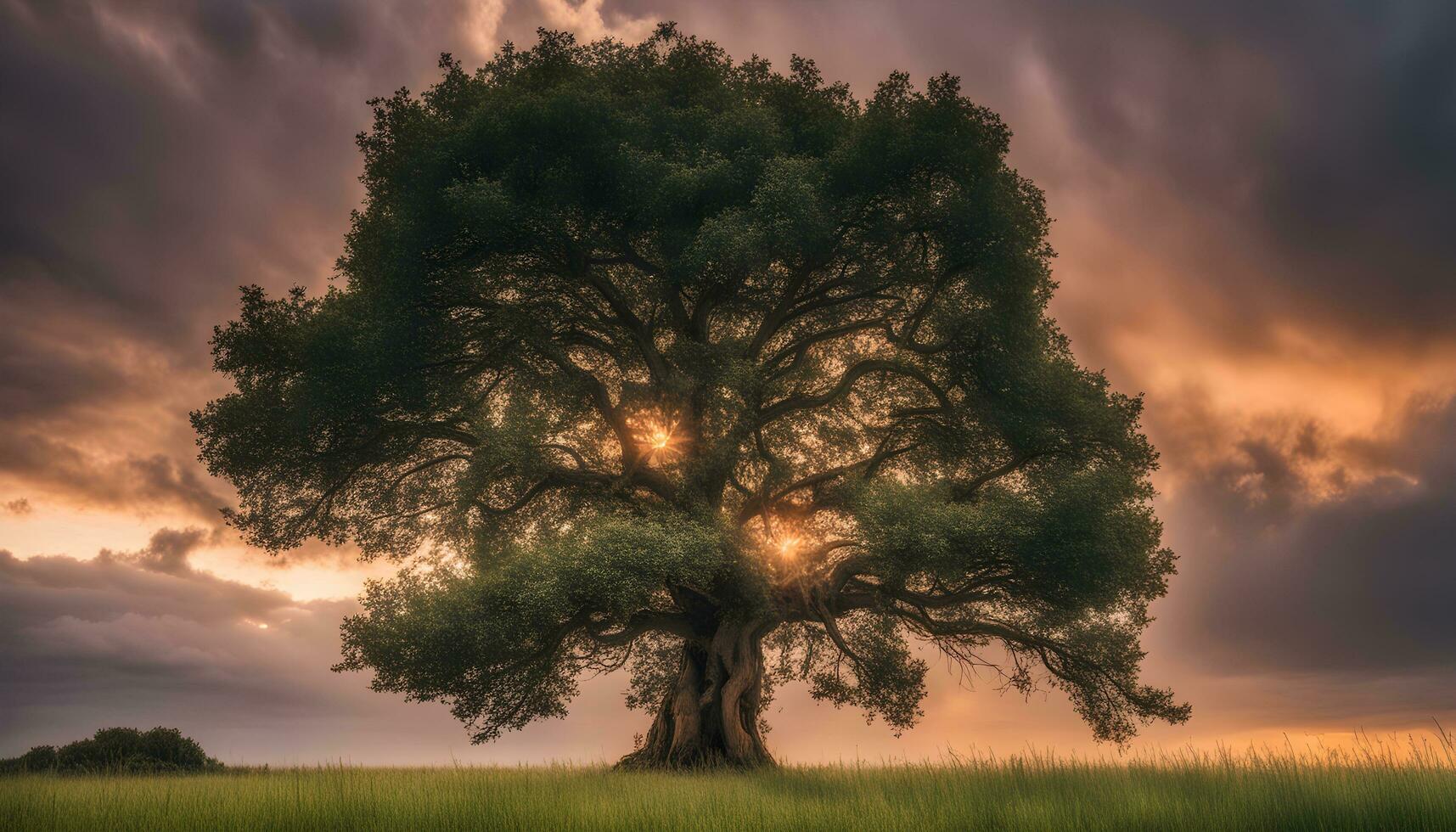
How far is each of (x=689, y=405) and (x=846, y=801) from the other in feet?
31.2

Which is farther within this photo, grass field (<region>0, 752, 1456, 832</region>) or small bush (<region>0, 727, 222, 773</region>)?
small bush (<region>0, 727, 222, 773</region>)

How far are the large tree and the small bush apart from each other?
6280mm

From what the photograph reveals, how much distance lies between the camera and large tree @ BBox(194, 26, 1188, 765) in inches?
732

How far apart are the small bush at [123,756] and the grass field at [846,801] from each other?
5864mm

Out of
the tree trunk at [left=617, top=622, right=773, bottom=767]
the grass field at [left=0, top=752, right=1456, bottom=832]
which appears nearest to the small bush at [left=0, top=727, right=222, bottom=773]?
the grass field at [left=0, top=752, right=1456, bottom=832]

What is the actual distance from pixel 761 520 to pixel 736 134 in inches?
347

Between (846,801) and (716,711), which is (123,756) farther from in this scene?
(846,801)

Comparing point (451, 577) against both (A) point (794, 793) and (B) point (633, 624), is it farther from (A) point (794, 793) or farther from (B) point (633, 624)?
(A) point (794, 793)

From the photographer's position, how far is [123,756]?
22.6 meters

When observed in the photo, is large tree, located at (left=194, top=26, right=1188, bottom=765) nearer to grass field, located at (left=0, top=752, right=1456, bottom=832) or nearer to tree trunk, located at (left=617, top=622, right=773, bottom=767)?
tree trunk, located at (left=617, top=622, right=773, bottom=767)

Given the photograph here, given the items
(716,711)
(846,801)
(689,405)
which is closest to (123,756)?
(716,711)

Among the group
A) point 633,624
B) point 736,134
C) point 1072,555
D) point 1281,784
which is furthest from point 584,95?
point 1281,784

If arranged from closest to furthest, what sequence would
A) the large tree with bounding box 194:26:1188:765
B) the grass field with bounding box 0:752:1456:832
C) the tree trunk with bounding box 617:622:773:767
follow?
the grass field with bounding box 0:752:1456:832 < the large tree with bounding box 194:26:1188:765 < the tree trunk with bounding box 617:622:773:767

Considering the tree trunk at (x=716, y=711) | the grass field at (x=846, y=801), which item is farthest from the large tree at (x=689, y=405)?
the grass field at (x=846, y=801)
